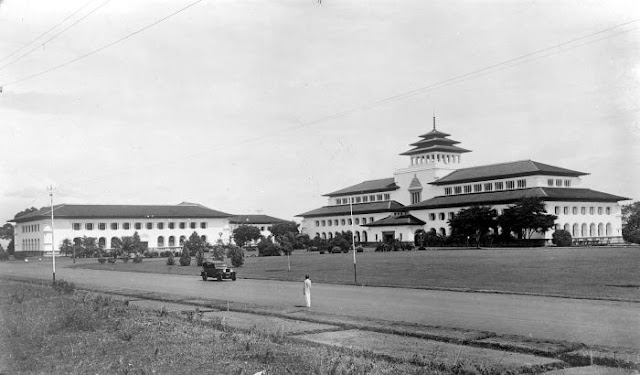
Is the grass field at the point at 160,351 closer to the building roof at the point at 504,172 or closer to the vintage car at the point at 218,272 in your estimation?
the vintage car at the point at 218,272

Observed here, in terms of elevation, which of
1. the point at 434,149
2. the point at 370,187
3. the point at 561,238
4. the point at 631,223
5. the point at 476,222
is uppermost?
the point at 434,149

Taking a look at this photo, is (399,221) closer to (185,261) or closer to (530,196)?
(530,196)

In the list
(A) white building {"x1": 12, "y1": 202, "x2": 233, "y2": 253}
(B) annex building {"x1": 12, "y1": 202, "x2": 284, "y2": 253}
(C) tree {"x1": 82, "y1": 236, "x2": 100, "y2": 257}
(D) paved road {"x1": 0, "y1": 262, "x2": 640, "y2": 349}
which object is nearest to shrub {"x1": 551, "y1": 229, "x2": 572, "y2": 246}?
(D) paved road {"x1": 0, "y1": 262, "x2": 640, "y2": 349}

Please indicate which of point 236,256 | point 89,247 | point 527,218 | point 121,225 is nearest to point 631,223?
point 527,218

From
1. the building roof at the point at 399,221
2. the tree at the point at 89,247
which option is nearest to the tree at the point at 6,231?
the tree at the point at 89,247

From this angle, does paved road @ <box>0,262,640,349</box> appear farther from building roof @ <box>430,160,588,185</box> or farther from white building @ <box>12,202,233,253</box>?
white building @ <box>12,202,233,253</box>
